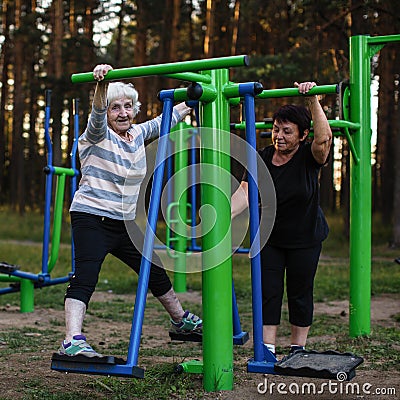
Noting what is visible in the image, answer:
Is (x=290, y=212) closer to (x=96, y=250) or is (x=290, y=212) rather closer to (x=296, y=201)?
(x=296, y=201)

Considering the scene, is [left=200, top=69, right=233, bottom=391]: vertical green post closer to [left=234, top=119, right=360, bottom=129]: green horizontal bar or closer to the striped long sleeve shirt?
the striped long sleeve shirt

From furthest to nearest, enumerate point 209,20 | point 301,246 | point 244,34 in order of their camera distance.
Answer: point 244,34
point 209,20
point 301,246

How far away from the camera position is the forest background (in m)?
13.7

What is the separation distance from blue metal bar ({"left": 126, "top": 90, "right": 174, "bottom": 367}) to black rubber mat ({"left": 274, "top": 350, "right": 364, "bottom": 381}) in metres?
0.60

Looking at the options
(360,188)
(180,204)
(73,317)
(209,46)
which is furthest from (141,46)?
(73,317)

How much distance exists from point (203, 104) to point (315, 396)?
1414 mm

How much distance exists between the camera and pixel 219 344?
3158mm

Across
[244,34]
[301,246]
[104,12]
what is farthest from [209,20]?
[301,246]

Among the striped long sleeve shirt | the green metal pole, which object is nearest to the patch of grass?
the striped long sleeve shirt

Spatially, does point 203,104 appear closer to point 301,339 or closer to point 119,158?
point 119,158

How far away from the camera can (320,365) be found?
9.70 ft

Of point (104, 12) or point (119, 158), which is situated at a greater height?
point (104, 12)

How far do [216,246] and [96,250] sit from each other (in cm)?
59

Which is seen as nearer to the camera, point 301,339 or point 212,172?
point 212,172
